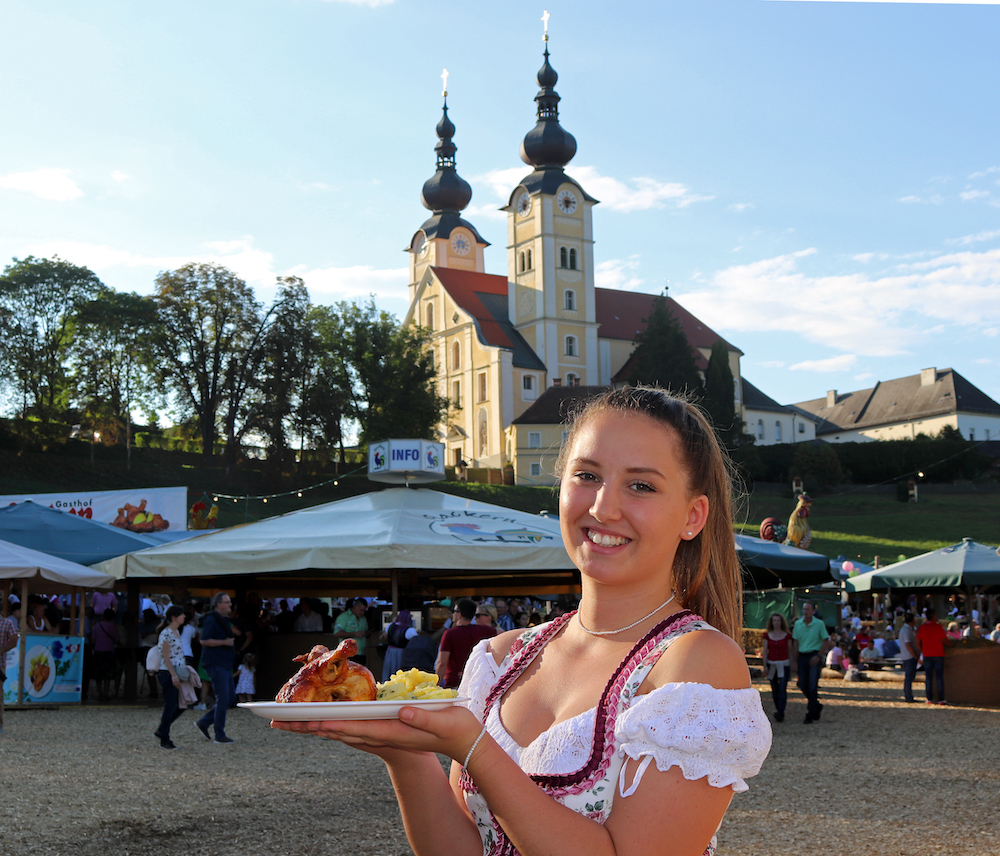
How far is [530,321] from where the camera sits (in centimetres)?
8419

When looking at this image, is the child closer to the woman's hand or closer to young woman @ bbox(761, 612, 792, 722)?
young woman @ bbox(761, 612, 792, 722)

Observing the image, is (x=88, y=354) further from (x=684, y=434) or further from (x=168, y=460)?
(x=684, y=434)

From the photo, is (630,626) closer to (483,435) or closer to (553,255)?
(483,435)

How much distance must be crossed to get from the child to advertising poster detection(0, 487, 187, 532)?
41.5ft

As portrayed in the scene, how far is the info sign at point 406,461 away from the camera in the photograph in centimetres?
1961

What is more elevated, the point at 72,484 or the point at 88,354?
the point at 88,354

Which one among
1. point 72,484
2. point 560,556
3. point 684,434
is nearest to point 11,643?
point 560,556

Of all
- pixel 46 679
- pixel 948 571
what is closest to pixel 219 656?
pixel 46 679

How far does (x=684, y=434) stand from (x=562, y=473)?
341 mm

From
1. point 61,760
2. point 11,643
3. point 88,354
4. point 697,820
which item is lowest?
point 61,760

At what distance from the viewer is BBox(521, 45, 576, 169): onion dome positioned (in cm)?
8319

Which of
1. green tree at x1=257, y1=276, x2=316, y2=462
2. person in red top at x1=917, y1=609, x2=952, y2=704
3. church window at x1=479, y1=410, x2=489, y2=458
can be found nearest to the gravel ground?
person in red top at x1=917, y1=609, x2=952, y2=704

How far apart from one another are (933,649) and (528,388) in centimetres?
6491

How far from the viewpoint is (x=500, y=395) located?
7969cm
